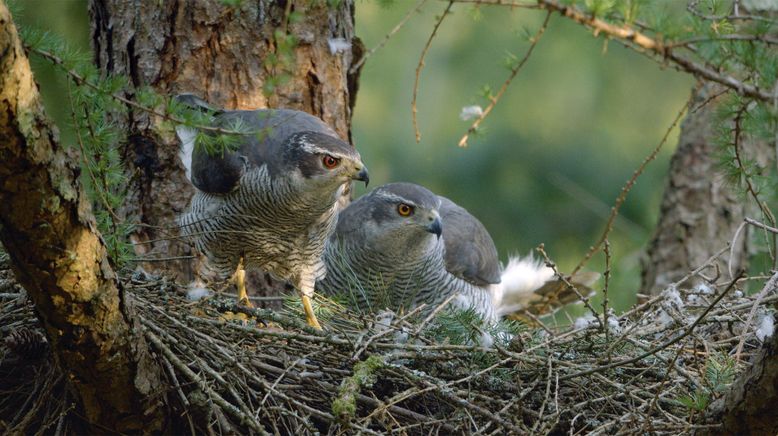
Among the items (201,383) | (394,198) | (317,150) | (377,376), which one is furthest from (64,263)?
(394,198)

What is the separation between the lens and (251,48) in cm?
479

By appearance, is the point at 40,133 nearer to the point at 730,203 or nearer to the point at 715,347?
the point at 715,347

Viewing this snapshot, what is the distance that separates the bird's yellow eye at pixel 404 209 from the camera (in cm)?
491

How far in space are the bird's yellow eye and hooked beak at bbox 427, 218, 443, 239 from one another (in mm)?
173

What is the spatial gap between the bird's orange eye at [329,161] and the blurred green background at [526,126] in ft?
16.7

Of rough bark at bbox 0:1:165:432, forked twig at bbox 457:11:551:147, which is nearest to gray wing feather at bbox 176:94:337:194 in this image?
rough bark at bbox 0:1:165:432

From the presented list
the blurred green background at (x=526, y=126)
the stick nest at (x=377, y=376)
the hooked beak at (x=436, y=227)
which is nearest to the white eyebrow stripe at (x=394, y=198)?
the hooked beak at (x=436, y=227)

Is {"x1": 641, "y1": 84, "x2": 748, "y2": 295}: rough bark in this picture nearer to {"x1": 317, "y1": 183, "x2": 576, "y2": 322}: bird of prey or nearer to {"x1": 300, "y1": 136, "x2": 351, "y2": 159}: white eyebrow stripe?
{"x1": 317, "y1": 183, "x2": 576, "y2": 322}: bird of prey

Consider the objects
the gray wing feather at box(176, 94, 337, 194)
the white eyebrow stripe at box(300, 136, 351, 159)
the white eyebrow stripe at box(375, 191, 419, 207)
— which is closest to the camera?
the white eyebrow stripe at box(300, 136, 351, 159)

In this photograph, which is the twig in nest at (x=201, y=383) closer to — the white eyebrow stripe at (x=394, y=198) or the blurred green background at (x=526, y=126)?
the white eyebrow stripe at (x=394, y=198)

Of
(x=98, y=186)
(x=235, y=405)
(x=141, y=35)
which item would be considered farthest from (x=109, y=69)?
(x=235, y=405)

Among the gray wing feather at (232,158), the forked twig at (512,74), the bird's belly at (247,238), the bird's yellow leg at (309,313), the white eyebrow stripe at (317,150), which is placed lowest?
the bird's yellow leg at (309,313)

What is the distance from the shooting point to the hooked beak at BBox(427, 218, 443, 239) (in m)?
4.74

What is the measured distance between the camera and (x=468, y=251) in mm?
5422
